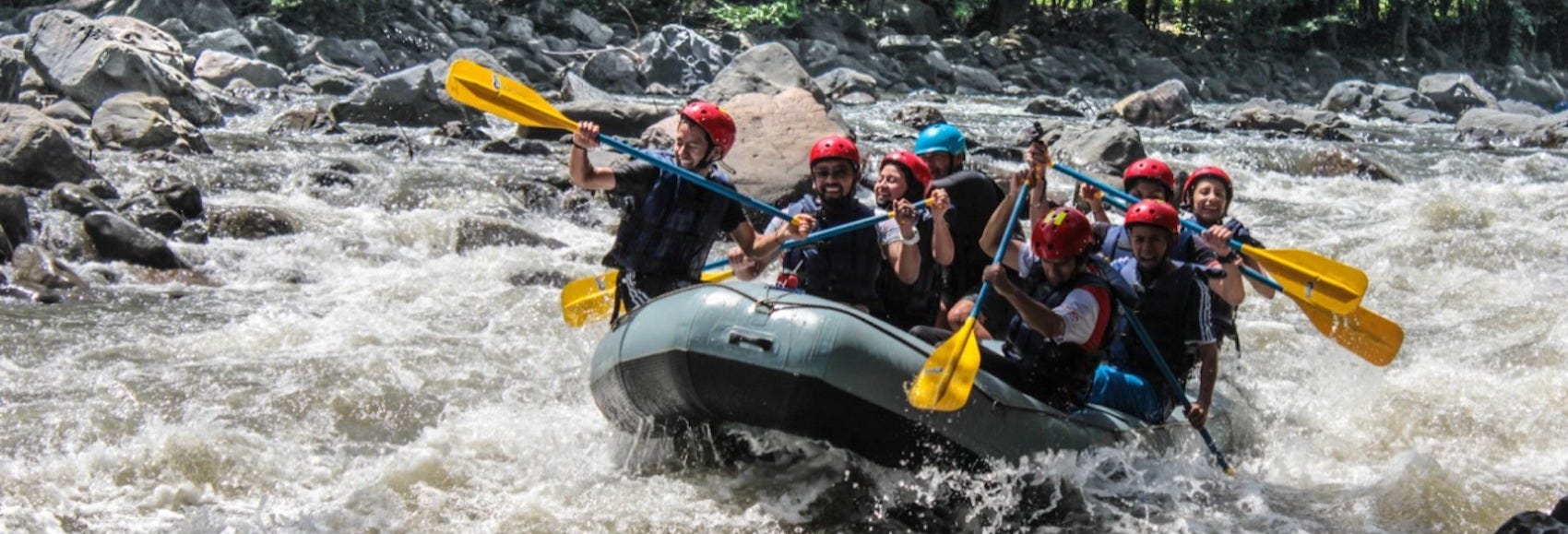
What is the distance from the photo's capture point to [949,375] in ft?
14.6

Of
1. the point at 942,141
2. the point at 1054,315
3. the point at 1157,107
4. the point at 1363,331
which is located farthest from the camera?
the point at 1157,107

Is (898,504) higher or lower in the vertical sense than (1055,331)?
lower

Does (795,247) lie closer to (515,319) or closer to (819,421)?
(819,421)

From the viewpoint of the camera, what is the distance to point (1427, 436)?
6707mm

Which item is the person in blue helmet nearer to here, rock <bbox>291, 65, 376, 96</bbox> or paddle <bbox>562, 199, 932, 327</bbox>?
paddle <bbox>562, 199, 932, 327</bbox>

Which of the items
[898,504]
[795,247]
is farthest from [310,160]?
[898,504]

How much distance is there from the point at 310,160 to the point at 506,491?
7.27 meters

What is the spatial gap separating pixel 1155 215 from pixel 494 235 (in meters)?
5.68

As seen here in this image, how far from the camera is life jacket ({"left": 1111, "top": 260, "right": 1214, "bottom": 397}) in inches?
208

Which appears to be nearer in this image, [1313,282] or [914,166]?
[914,166]

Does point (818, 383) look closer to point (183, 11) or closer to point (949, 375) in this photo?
point (949, 375)

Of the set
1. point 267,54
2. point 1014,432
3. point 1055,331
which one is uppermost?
point 1055,331

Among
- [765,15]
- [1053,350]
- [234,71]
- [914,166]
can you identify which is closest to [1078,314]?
[1053,350]

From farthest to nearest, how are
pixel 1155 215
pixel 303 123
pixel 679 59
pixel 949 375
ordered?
pixel 679 59 → pixel 303 123 → pixel 1155 215 → pixel 949 375
